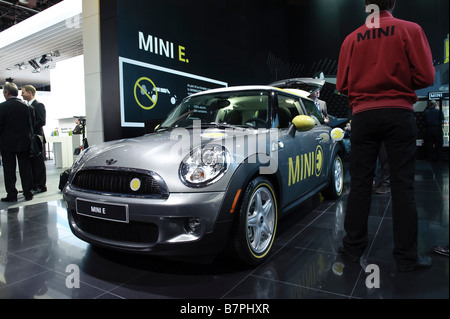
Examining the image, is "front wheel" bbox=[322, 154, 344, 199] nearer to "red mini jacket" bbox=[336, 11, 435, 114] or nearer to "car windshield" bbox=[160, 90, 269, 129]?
"car windshield" bbox=[160, 90, 269, 129]

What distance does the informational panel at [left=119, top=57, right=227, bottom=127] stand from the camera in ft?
13.2

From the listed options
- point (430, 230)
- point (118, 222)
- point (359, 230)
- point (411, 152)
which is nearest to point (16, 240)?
point (118, 222)

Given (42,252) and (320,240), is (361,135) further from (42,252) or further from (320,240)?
(42,252)

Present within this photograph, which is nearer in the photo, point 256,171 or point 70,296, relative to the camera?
point 70,296

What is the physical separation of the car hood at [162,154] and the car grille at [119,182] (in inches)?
1.1

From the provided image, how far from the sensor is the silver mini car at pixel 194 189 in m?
1.56

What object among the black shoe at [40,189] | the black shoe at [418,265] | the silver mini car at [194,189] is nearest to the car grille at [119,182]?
the silver mini car at [194,189]

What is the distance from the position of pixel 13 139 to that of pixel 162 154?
3.50 meters

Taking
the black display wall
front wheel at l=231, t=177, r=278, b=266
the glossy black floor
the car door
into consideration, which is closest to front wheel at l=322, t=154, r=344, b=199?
the car door

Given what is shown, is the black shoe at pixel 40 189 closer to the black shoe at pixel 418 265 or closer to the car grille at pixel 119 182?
the car grille at pixel 119 182

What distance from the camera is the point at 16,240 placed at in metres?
2.52

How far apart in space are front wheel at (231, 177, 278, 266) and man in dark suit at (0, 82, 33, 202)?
3687 millimetres

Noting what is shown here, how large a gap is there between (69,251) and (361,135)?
7.16 ft

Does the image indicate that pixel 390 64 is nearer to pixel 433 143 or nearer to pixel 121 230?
pixel 121 230
